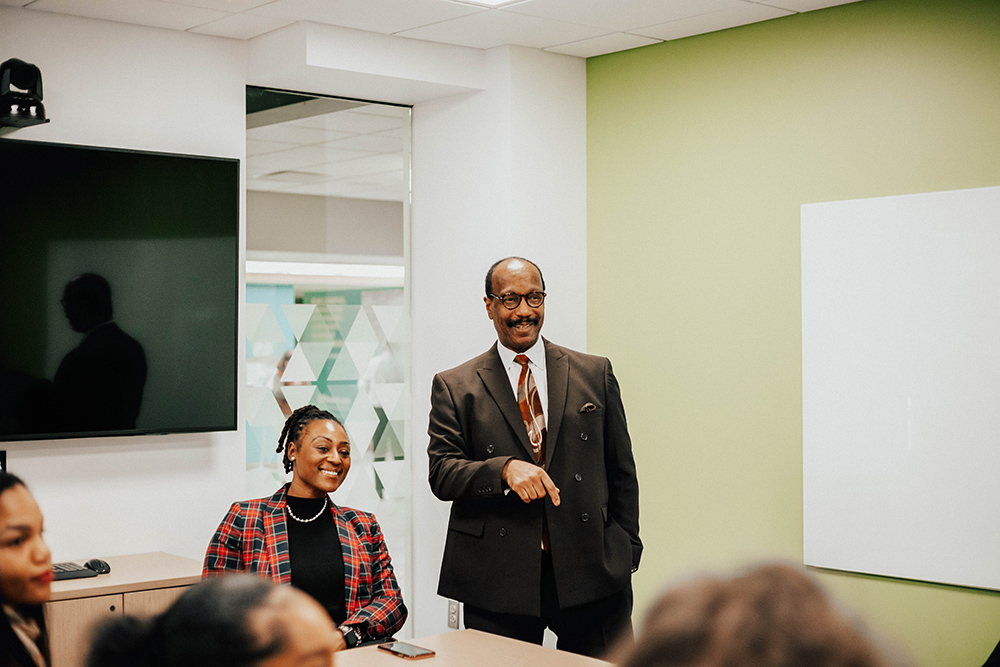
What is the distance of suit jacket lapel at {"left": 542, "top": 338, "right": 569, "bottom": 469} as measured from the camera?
10.9ft

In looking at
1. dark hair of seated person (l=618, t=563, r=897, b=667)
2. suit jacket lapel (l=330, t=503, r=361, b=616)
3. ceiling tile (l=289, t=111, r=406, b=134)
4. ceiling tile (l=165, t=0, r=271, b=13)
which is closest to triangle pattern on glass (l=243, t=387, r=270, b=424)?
ceiling tile (l=289, t=111, r=406, b=134)

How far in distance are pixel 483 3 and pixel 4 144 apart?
1852mm

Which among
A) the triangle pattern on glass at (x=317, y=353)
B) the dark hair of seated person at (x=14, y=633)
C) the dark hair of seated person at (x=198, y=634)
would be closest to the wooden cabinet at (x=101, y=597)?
the triangle pattern on glass at (x=317, y=353)

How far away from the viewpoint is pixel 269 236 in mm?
4652

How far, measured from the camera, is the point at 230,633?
0.75 meters

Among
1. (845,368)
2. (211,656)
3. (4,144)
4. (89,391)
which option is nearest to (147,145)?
(4,144)

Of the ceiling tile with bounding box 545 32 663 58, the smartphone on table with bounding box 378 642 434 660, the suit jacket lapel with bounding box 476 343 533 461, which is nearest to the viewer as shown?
the smartphone on table with bounding box 378 642 434 660

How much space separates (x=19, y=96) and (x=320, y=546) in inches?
74.5

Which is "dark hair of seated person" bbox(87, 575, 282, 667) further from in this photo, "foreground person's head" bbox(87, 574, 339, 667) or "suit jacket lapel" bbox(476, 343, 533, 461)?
"suit jacket lapel" bbox(476, 343, 533, 461)

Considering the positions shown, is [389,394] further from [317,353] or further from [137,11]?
[137,11]

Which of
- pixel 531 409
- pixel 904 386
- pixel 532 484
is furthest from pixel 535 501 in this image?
pixel 904 386

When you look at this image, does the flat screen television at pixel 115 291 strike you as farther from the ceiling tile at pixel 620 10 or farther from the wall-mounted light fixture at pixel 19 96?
the ceiling tile at pixel 620 10

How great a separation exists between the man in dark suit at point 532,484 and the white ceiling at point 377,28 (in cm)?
128

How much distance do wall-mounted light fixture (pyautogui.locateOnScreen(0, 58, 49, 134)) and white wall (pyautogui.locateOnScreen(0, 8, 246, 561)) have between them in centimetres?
32
